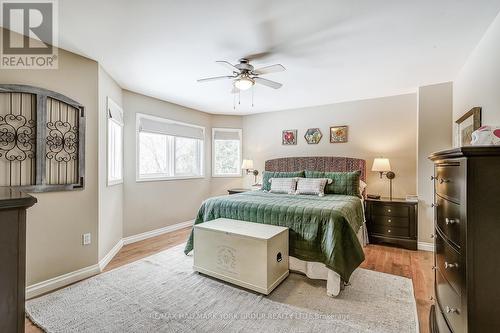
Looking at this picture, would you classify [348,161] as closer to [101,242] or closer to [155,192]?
[155,192]

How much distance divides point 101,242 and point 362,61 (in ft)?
12.6

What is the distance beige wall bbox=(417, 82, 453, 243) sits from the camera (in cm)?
352

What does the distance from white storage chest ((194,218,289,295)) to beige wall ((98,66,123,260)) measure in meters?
1.28

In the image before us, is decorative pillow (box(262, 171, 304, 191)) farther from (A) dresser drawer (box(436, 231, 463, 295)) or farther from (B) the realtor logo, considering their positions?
(B) the realtor logo

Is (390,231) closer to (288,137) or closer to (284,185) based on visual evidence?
(284,185)

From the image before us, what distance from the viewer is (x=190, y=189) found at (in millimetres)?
5105

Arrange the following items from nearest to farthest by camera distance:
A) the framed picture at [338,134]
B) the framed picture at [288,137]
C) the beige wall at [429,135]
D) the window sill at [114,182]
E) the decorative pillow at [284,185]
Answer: the window sill at [114,182], the beige wall at [429,135], the decorative pillow at [284,185], the framed picture at [338,134], the framed picture at [288,137]

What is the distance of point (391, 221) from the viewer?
3750 millimetres

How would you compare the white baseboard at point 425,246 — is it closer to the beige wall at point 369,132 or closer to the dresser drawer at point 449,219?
the beige wall at point 369,132

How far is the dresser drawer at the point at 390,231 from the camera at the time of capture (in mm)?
3670

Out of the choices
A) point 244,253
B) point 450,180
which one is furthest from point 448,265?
point 244,253

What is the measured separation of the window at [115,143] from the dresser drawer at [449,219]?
354 cm

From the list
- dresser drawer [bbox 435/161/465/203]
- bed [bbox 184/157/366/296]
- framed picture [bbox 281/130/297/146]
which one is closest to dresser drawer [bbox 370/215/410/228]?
bed [bbox 184/157/366/296]

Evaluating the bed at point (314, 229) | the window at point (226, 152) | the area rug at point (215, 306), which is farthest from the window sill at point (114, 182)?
the window at point (226, 152)
